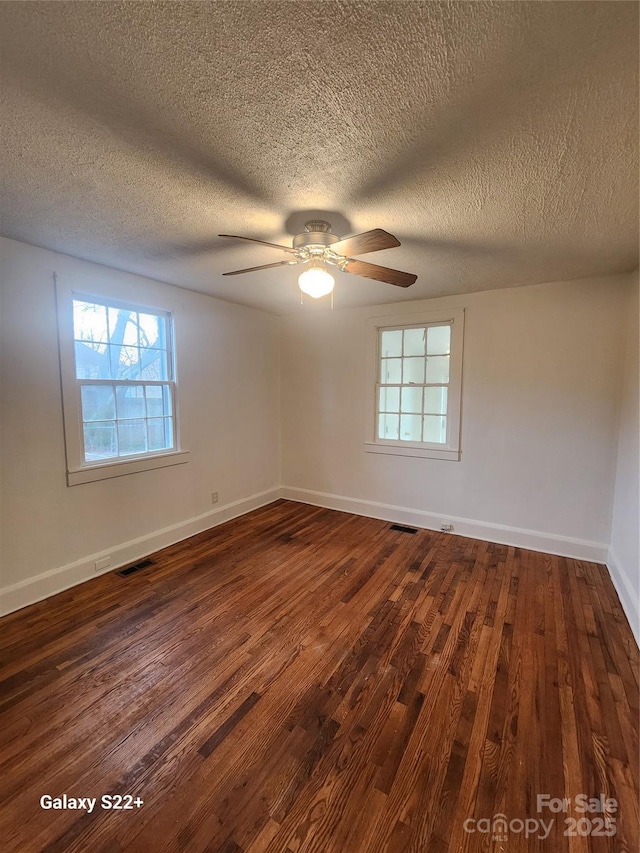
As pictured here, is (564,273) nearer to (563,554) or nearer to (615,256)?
(615,256)

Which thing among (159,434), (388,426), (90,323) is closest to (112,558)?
(159,434)

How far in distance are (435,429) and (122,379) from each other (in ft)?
10.4

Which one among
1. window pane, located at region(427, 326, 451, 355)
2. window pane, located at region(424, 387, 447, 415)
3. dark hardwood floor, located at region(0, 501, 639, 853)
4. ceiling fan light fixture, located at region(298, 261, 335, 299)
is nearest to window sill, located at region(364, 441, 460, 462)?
window pane, located at region(424, 387, 447, 415)

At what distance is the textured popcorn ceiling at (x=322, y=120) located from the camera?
0.94 m

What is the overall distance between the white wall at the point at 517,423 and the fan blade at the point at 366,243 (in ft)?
6.87

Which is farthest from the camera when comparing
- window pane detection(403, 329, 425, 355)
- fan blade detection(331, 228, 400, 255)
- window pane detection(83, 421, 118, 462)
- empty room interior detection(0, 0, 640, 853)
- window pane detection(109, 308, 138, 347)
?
window pane detection(403, 329, 425, 355)

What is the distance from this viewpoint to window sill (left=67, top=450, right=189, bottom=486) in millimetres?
2754

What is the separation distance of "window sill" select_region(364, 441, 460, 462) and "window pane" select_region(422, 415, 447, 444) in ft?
0.41

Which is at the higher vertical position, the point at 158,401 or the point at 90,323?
the point at 90,323

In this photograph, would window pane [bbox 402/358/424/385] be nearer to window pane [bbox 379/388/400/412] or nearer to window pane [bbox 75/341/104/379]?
window pane [bbox 379/388/400/412]

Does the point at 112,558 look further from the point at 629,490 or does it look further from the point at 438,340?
the point at 629,490

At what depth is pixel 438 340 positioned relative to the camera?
3818 millimetres

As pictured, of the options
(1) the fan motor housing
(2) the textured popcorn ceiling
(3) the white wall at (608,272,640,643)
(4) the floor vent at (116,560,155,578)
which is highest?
(2) the textured popcorn ceiling

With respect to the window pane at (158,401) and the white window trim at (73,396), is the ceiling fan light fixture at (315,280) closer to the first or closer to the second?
the white window trim at (73,396)
